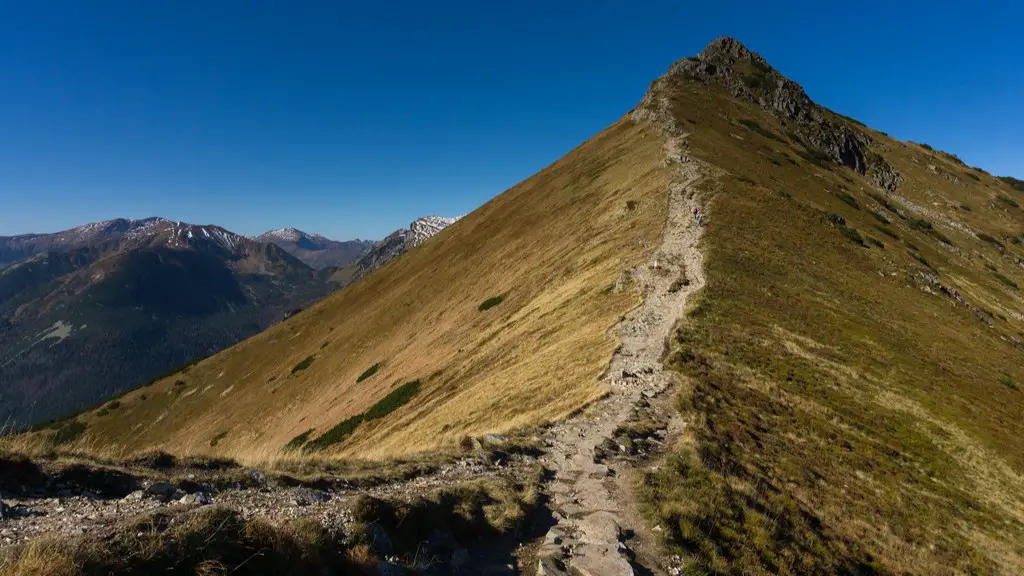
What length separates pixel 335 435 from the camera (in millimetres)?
33781

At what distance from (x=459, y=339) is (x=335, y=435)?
1297 centimetres

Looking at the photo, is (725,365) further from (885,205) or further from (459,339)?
(885,205)

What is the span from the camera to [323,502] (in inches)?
385

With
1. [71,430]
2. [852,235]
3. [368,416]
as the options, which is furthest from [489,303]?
[71,430]

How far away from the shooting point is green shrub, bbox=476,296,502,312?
146 feet

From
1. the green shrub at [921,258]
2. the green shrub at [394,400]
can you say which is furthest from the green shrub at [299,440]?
the green shrub at [921,258]

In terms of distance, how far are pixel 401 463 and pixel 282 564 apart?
22.6 ft

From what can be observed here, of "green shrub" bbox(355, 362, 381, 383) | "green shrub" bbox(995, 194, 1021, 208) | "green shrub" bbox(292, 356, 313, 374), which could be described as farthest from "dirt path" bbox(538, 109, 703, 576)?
"green shrub" bbox(995, 194, 1021, 208)

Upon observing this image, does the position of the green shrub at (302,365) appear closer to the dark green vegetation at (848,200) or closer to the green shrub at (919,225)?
→ the dark green vegetation at (848,200)

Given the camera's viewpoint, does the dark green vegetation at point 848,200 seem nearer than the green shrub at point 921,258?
No

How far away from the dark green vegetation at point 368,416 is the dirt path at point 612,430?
56.3 feet

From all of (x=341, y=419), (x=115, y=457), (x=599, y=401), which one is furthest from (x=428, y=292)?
(x=115, y=457)

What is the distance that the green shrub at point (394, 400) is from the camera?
107 feet

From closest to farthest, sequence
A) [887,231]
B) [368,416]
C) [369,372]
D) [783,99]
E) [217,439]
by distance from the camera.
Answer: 1. [368,416]
2. [369,372]
3. [217,439]
4. [887,231]
5. [783,99]
